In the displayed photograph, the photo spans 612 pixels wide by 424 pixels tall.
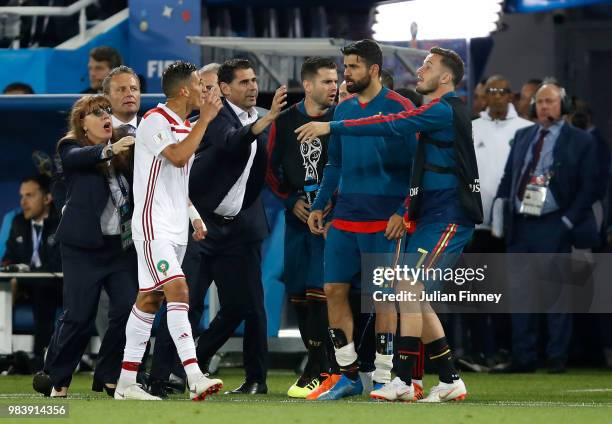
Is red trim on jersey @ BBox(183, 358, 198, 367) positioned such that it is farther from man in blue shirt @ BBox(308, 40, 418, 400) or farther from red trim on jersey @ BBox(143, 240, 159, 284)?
man in blue shirt @ BBox(308, 40, 418, 400)

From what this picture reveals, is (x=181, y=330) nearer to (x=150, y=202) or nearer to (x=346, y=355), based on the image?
(x=150, y=202)

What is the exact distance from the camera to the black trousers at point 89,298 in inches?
405

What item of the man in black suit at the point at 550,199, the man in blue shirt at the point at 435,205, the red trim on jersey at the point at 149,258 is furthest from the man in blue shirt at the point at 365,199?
the man in black suit at the point at 550,199

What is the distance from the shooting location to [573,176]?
1398cm

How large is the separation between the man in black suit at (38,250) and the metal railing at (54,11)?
2335 millimetres

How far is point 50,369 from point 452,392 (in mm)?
2481

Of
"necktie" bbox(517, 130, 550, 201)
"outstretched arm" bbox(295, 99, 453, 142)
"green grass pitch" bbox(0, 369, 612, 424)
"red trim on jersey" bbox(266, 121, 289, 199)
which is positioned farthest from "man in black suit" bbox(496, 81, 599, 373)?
"outstretched arm" bbox(295, 99, 453, 142)

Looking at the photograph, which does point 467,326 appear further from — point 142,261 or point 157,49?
point 142,261

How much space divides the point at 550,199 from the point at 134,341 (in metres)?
5.20

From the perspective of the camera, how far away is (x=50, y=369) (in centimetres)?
1037

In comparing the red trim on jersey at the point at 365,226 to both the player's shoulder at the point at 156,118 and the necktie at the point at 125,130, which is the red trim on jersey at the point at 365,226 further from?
the necktie at the point at 125,130

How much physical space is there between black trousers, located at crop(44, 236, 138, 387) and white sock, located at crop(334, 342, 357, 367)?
4.37 ft

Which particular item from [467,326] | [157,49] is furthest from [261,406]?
[157,49]

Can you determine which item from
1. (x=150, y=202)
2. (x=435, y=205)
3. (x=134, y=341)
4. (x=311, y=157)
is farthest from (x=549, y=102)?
(x=134, y=341)
